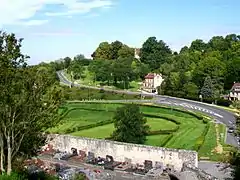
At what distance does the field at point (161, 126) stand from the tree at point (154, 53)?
121 ft

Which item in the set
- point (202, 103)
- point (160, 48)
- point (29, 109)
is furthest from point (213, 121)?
point (160, 48)

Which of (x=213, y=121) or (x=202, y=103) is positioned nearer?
(x=213, y=121)

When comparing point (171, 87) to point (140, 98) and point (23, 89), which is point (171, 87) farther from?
point (23, 89)

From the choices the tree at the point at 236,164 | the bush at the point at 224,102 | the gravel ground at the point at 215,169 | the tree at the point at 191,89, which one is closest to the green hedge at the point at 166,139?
the gravel ground at the point at 215,169

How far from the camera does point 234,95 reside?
67.2 m

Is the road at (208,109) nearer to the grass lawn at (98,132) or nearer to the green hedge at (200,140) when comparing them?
the green hedge at (200,140)

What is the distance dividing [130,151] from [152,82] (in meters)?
49.6

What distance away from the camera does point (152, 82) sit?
85.9 meters

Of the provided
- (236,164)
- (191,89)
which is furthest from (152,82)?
(236,164)

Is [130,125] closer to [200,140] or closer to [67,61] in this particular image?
[200,140]

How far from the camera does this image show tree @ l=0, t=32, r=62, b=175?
1602 centimetres

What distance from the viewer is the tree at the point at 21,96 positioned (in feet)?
52.5

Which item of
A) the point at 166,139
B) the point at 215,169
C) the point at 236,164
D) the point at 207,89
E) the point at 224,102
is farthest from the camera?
the point at 207,89

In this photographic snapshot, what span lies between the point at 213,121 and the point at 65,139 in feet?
59.3
